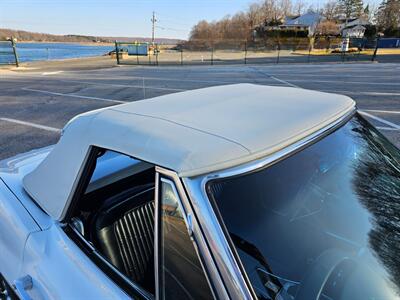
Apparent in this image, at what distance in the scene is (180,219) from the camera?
41.2 inches

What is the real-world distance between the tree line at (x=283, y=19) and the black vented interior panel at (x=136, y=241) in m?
70.9

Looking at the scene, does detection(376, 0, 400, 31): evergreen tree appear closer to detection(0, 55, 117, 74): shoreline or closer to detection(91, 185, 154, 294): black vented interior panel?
detection(0, 55, 117, 74): shoreline

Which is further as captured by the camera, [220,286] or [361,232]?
[361,232]

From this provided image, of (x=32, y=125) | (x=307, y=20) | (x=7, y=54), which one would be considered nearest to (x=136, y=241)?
(x=32, y=125)

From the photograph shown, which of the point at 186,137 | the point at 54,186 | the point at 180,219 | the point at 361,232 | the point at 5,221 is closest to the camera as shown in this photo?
the point at 180,219

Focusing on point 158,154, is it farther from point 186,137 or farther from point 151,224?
point 151,224

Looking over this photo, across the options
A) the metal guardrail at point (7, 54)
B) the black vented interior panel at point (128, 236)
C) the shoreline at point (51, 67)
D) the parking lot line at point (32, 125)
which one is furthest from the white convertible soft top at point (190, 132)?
the metal guardrail at point (7, 54)

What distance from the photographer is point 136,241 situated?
161cm

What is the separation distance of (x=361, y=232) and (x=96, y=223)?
1.25m

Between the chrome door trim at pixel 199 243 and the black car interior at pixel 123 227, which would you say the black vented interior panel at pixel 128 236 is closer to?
the black car interior at pixel 123 227

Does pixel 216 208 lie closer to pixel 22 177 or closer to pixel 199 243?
pixel 199 243

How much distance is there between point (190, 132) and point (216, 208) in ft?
1.13

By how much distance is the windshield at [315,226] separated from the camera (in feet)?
3.58

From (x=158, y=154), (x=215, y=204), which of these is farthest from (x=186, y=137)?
(x=215, y=204)
